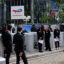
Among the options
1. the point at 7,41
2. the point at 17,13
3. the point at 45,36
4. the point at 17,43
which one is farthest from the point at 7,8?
the point at 17,43

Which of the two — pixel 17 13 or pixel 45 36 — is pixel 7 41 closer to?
pixel 45 36

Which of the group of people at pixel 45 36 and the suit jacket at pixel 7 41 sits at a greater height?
the suit jacket at pixel 7 41

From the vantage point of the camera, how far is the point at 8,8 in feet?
236

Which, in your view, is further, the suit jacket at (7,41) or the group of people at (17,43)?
the suit jacket at (7,41)

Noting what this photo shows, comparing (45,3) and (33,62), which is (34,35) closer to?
(33,62)

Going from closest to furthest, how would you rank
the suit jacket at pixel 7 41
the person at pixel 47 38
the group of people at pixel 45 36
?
1. the suit jacket at pixel 7 41
2. the group of people at pixel 45 36
3. the person at pixel 47 38

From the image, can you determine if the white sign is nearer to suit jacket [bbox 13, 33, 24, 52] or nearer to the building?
suit jacket [bbox 13, 33, 24, 52]

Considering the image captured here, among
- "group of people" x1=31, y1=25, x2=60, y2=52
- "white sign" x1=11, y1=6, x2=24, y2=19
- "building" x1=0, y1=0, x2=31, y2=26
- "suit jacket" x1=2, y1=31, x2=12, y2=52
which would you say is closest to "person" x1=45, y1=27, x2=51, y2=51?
"group of people" x1=31, y1=25, x2=60, y2=52

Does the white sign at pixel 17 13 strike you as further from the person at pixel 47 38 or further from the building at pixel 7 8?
the building at pixel 7 8

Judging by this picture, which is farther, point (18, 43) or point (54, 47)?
point (54, 47)

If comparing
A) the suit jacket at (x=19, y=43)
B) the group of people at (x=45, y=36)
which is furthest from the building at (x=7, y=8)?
the suit jacket at (x=19, y=43)

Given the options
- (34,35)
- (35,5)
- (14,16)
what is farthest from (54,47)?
(35,5)

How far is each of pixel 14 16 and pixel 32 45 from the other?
34.4ft

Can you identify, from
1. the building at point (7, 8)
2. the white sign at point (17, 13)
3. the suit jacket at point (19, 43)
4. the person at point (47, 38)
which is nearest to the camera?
the suit jacket at point (19, 43)
